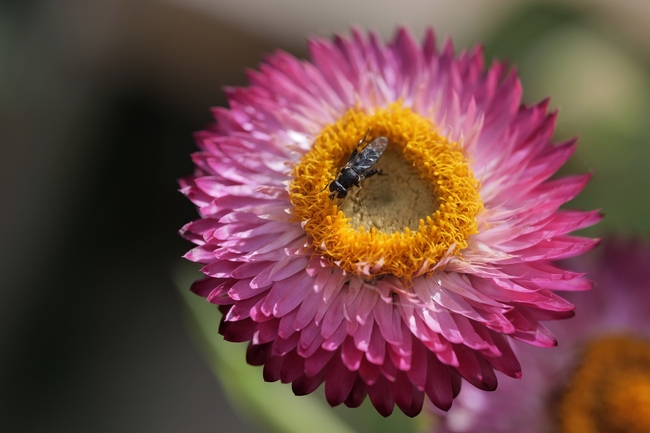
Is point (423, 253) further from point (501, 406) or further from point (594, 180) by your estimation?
point (594, 180)

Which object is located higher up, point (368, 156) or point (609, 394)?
point (368, 156)

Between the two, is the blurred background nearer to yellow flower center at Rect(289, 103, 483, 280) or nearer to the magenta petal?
yellow flower center at Rect(289, 103, 483, 280)

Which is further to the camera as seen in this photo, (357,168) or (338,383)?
(357,168)

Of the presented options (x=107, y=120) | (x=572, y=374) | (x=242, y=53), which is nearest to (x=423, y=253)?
(x=572, y=374)

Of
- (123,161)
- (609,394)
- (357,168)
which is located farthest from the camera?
(123,161)

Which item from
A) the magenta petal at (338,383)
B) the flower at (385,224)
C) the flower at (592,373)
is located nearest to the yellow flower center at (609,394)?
the flower at (592,373)

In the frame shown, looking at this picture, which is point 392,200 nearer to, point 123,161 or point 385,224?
point 385,224

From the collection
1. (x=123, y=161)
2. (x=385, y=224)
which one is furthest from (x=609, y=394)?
(x=123, y=161)
